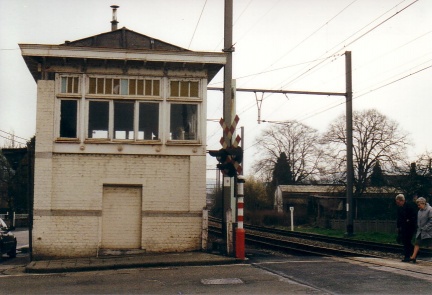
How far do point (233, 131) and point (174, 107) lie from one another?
2.14 meters

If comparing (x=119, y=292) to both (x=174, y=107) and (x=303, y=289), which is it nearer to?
(x=303, y=289)

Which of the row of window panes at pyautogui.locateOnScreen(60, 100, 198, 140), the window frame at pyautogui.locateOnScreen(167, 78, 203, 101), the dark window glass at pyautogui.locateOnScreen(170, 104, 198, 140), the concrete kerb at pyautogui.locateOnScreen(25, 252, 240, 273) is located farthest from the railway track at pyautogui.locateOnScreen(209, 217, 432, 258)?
the window frame at pyautogui.locateOnScreen(167, 78, 203, 101)

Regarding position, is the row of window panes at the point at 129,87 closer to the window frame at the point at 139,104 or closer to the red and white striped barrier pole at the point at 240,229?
the window frame at the point at 139,104

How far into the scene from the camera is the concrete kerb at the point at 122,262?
13.7 m

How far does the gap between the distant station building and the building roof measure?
3 centimetres

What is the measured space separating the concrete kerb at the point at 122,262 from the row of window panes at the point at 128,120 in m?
3.53

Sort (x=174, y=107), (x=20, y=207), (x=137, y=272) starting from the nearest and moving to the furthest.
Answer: (x=137, y=272)
(x=174, y=107)
(x=20, y=207)

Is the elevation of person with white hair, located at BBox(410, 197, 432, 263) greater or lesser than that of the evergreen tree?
lesser

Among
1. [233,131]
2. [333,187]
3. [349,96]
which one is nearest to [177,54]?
[233,131]

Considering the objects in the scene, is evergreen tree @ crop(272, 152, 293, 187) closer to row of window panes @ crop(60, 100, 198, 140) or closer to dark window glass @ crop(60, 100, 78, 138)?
row of window panes @ crop(60, 100, 198, 140)

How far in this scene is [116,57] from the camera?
53.3 ft

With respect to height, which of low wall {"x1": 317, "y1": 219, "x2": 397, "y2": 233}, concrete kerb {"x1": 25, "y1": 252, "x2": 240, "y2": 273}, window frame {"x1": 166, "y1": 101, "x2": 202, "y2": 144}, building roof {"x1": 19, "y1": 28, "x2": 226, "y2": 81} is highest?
building roof {"x1": 19, "y1": 28, "x2": 226, "y2": 81}

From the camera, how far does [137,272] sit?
12.7 meters

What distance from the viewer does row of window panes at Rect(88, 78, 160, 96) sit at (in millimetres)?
16703
